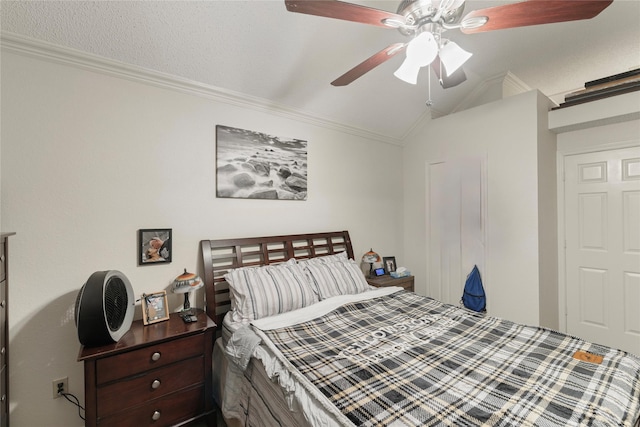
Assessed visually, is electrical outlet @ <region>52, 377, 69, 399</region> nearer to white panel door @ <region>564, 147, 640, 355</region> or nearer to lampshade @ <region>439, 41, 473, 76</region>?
lampshade @ <region>439, 41, 473, 76</region>

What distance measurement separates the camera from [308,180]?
2873 millimetres

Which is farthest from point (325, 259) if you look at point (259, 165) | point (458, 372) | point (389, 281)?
point (458, 372)

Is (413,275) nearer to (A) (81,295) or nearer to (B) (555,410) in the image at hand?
(B) (555,410)

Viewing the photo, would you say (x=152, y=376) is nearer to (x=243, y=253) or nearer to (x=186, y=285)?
(x=186, y=285)

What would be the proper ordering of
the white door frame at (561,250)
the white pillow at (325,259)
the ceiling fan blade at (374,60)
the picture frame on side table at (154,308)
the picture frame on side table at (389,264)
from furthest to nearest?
1. the picture frame on side table at (389,264)
2. the white door frame at (561,250)
3. the white pillow at (325,259)
4. the picture frame on side table at (154,308)
5. the ceiling fan blade at (374,60)

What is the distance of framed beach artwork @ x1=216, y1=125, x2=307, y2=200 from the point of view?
2334 mm

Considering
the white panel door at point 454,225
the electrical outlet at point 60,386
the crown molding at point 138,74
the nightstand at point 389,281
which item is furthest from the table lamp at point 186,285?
the white panel door at point 454,225

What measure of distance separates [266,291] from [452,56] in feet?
6.40

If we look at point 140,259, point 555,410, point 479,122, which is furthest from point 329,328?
point 479,122

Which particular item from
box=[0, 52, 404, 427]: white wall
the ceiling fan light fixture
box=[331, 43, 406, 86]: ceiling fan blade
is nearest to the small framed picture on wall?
box=[0, 52, 404, 427]: white wall

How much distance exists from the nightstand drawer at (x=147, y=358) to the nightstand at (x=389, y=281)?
186cm

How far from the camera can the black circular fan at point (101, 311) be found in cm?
144

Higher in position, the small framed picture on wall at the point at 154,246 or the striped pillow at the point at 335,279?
the small framed picture on wall at the point at 154,246

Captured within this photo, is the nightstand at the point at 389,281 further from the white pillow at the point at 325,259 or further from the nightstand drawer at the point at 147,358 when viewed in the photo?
the nightstand drawer at the point at 147,358
